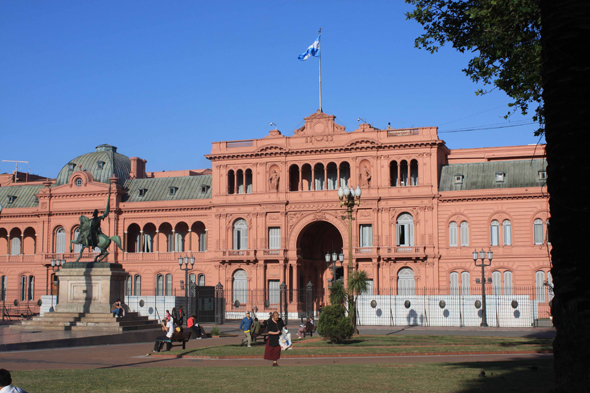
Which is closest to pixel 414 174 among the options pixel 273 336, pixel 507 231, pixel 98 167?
pixel 507 231

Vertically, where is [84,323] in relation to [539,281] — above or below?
below

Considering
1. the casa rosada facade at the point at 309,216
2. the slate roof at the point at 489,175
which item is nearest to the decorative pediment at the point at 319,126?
the casa rosada facade at the point at 309,216

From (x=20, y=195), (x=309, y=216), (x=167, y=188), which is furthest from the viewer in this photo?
(x=20, y=195)

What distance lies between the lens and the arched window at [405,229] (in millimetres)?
59938

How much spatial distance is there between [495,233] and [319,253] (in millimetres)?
17280

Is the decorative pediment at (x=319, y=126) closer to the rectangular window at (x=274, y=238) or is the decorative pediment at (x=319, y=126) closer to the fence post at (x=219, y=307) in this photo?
the rectangular window at (x=274, y=238)

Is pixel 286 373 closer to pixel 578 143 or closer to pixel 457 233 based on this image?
pixel 578 143

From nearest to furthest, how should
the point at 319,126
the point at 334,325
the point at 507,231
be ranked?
the point at 334,325, the point at 507,231, the point at 319,126

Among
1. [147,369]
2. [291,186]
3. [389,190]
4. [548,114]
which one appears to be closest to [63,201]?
[291,186]

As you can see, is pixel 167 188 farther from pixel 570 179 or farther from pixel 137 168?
pixel 570 179

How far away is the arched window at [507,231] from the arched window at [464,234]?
306 cm

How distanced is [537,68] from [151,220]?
177 ft

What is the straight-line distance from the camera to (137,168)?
7850 cm

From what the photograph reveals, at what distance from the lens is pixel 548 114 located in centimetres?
845
